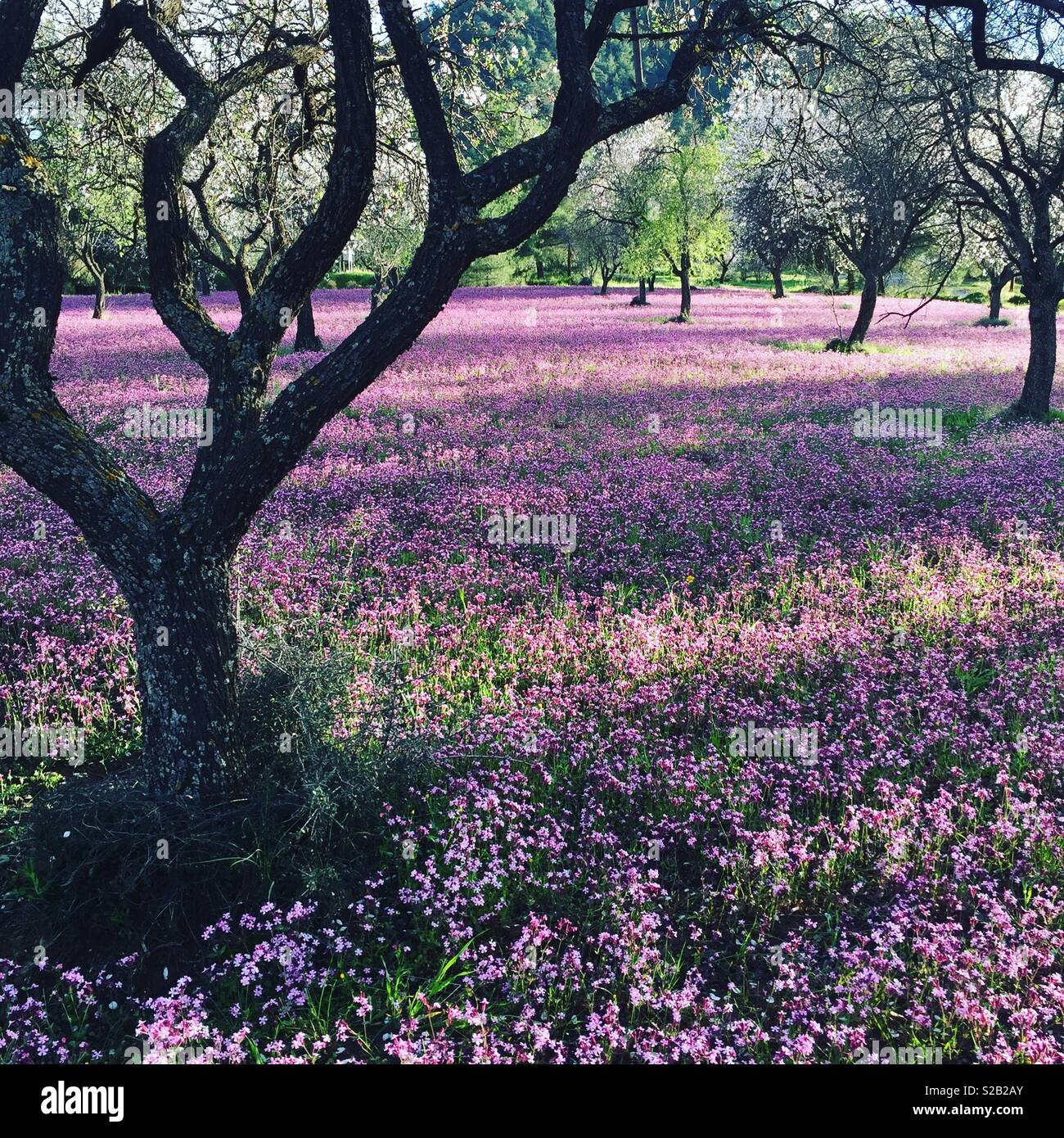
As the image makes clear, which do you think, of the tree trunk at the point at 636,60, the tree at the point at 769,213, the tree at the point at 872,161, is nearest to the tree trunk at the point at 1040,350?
the tree at the point at 872,161

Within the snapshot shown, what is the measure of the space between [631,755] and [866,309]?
28.7 m

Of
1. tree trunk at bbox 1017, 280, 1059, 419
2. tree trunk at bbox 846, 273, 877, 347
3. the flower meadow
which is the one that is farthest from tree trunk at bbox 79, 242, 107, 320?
tree trunk at bbox 1017, 280, 1059, 419

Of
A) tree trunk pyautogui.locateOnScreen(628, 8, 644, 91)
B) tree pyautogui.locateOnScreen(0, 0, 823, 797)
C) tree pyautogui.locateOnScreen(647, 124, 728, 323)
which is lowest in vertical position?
tree pyautogui.locateOnScreen(0, 0, 823, 797)

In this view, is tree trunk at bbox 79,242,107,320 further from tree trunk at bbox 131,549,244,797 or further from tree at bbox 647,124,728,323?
tree trunk at bbox 131,549,244,797

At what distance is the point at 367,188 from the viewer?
447 centimetres

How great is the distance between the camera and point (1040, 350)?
16.2 meters

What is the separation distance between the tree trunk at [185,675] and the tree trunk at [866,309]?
29457mm

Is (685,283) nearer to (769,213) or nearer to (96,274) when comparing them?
(769,213)

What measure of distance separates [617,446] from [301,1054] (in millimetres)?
11555

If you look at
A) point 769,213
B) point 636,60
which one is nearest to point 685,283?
point 769,213

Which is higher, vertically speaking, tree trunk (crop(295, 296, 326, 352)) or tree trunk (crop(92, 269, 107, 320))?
tree trunk (crop(92, 269, 107, 320))

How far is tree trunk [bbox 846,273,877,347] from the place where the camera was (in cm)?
2841
